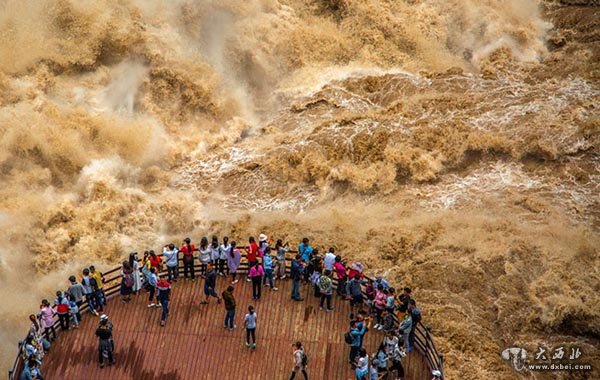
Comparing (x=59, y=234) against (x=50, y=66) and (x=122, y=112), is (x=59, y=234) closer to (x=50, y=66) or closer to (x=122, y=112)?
(x=122, y=112)

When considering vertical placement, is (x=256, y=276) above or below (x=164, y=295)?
above

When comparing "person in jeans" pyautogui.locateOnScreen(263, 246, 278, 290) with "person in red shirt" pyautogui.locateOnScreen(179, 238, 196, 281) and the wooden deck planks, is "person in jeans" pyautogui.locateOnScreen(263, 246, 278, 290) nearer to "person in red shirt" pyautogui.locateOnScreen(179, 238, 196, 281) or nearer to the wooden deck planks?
the wooden deck planks

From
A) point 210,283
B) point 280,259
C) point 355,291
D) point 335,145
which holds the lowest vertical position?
point 210,283

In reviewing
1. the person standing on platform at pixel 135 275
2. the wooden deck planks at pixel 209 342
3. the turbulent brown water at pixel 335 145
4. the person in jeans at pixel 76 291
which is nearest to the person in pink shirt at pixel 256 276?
the wooden deck planks at pixel 209 342

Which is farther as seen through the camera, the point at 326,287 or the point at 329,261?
the point at 329,261

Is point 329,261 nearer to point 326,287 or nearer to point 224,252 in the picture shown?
point 326,287

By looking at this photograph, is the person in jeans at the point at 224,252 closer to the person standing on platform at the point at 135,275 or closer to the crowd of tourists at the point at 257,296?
the crowd of tourists at the point at 257,296

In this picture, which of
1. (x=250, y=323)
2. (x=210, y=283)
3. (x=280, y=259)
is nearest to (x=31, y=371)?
Answer: (x=210, y=283)
